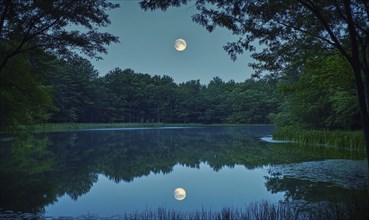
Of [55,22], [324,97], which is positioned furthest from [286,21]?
[324,97]

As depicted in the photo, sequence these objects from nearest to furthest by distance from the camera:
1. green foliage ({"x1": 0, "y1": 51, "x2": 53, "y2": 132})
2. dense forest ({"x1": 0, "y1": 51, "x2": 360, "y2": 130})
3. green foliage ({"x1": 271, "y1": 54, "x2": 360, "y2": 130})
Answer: green foliage ({"x1": 0, "y1": 51, "x2": 53, "y2": 132}) < green foliage ({"x1": 271, "y1": 54, "x2": 360, "y2": 130}) < dense forest ({"x1": 0, "y1": 51, "x2": 360, "y2": 130})

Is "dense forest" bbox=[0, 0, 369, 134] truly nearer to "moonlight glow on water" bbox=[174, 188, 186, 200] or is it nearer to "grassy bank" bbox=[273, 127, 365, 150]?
"grassy bank" bbox=[273, 127, 365, 150]

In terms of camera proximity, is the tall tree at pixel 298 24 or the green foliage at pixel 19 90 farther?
the green foliage at pixel 19 90

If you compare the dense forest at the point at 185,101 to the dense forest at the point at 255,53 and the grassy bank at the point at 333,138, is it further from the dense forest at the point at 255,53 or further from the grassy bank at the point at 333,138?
the grassy bank at the point at 333,138

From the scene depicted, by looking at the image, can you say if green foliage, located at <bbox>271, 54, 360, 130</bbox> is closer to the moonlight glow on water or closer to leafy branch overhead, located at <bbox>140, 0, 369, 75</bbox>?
leafy branch overhead, located at <bbox>140, 0, 369, 75</bbox>

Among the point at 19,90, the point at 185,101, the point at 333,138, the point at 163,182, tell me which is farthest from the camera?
the point at 185,101

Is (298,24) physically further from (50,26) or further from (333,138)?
(333,138)

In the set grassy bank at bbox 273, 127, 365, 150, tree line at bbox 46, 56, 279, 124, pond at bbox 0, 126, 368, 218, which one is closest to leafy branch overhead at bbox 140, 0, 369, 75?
pond at bbox 0, 126, 368, 218

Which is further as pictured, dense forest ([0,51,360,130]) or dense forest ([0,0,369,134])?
dense forest ([0,51,360,130])

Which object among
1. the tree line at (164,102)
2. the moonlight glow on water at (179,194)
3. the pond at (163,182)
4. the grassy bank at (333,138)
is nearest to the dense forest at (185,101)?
the tree line at (164,102)

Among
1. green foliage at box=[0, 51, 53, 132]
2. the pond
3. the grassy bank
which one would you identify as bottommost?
the pond

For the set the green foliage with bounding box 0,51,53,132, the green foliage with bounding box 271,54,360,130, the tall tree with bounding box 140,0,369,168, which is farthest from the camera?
the green foliage with bounding box 271,54,360,130

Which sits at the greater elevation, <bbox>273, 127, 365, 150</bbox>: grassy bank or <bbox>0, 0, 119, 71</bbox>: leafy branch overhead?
<bbox>0, 0, 119, 71</bbox>: leafy branch overhead

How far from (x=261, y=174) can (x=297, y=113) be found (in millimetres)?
23357
